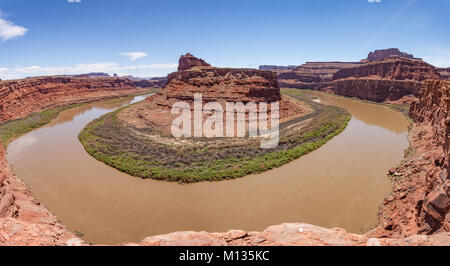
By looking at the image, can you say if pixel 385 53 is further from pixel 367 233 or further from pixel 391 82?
pixel 367 233

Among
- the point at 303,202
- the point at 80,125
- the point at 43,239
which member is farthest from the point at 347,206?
the point at 80,125

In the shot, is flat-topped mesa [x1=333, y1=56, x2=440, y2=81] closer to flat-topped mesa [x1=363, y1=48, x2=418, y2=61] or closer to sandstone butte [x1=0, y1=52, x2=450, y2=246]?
sandstone butte [x1=0, y1=52, x2=450, y2=246]

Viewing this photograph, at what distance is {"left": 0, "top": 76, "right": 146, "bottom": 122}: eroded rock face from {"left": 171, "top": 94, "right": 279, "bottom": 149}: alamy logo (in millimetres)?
34378

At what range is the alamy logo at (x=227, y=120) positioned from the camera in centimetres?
2705

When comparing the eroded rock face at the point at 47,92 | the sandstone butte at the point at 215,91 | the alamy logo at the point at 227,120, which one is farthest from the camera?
the eroded rock face at the point at 47,92

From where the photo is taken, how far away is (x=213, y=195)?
1445 centimetres

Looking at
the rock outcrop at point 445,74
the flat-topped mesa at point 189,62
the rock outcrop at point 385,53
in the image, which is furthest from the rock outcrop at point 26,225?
the rock outcrop at point 385,53

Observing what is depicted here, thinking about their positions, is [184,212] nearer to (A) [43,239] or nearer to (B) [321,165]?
(A) [43,239]

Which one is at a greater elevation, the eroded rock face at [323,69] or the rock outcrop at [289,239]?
the eroded rock face at [323,69]

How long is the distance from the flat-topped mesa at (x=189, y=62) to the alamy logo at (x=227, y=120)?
120ft

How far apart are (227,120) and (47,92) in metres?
55.0

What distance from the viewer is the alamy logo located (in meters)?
27.1

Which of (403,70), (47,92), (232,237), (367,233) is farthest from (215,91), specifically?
(403,70)

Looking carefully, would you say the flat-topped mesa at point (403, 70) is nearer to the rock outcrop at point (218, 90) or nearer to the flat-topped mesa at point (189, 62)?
the rock outcrop at point (218, 90)
